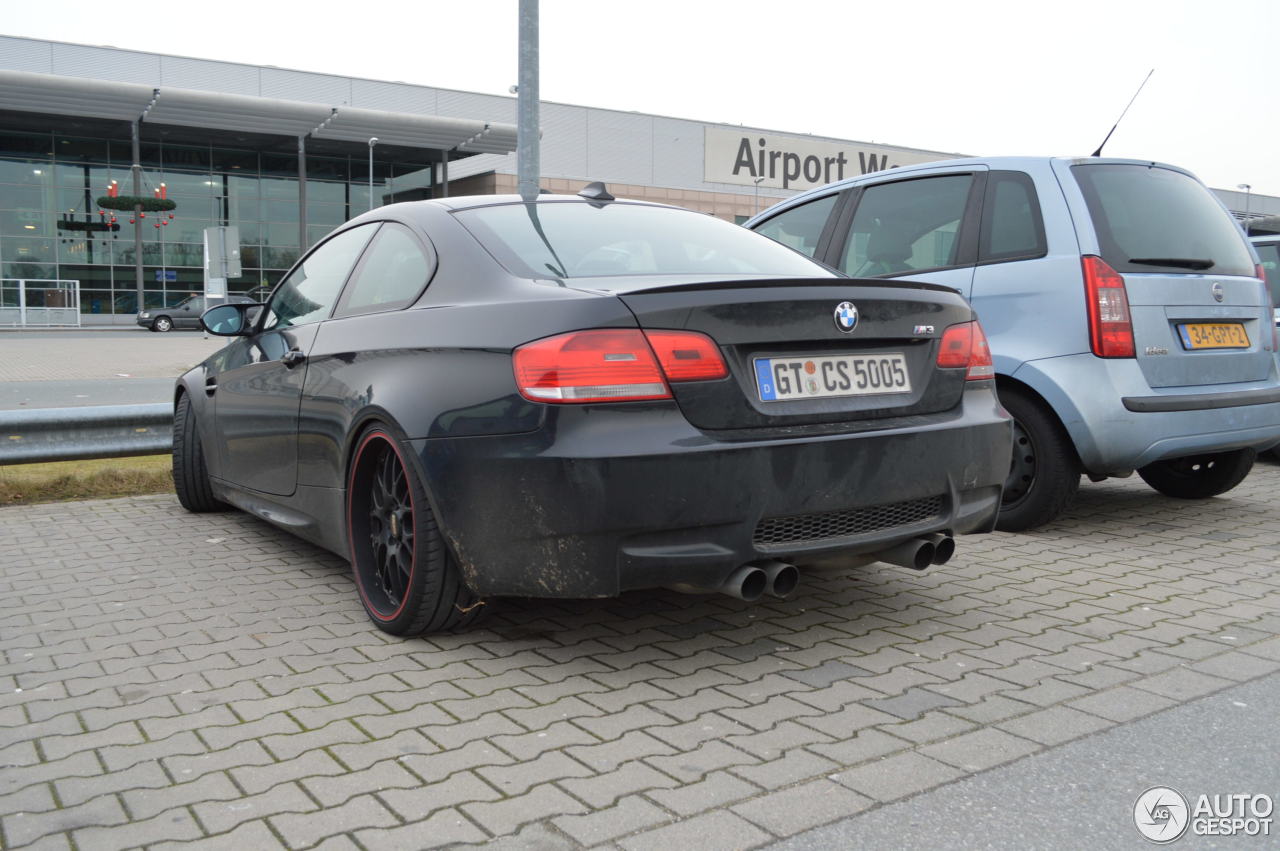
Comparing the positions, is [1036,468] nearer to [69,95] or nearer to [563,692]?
[563,692]

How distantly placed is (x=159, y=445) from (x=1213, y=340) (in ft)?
18.8

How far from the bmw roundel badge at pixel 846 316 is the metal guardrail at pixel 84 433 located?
4.67m

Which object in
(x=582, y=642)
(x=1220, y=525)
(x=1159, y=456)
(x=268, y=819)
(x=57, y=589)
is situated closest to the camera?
(x=268, y=819)

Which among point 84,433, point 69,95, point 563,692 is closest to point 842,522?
point 563,692

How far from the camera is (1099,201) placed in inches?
205

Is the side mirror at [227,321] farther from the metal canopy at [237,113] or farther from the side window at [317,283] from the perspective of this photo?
the metal canopy at [237,113]

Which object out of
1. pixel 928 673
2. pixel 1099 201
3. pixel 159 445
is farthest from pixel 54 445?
pixel 1099 201

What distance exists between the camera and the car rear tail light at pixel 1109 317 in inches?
195

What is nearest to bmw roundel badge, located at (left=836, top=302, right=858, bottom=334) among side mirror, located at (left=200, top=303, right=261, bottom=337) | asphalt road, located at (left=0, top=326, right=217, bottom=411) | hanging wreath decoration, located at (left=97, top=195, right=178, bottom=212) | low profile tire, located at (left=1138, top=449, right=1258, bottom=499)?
side mirror, located at (left=200, top=303, right=261, bottom=337)

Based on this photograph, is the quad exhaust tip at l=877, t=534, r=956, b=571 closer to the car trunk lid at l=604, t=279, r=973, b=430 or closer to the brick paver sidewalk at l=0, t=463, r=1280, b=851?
the brick paver sidewalk at l=0, t=463, r=1280, b=851

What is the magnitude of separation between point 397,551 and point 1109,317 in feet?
10.7

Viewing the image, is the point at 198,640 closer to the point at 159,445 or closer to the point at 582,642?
the point at 582,642

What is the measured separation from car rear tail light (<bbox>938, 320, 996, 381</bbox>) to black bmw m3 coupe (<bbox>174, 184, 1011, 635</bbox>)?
10 mm

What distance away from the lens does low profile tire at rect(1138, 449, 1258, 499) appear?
237 inches
